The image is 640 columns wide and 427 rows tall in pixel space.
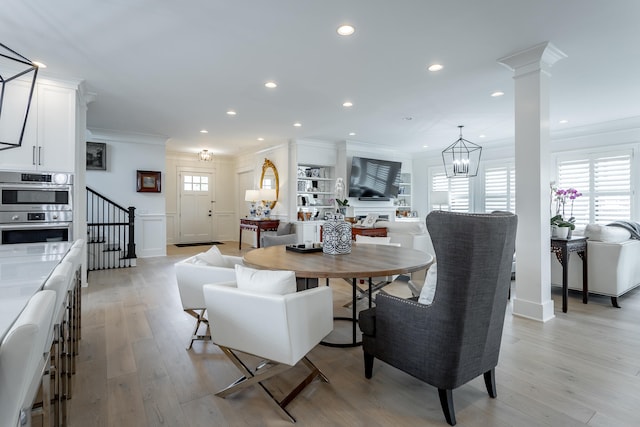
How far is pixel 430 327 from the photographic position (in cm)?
175

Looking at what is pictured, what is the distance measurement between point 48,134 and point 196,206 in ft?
18.8

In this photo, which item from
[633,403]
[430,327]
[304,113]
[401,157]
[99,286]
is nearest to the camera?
[430,327]

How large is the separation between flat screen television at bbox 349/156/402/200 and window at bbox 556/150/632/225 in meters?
3.44

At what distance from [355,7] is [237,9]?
0.89 meters

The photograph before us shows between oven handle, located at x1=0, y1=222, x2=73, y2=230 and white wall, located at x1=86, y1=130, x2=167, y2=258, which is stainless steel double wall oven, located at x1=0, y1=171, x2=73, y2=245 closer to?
oven handle, located at x1=0, y1=222, x2=73, y2=230

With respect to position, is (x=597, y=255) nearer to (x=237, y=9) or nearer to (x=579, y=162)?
(x=579, y=162)

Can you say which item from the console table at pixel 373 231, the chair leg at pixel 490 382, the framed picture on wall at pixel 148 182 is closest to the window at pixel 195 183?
the framed picture on wall at pixel 148 182

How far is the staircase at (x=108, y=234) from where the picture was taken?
573 cm

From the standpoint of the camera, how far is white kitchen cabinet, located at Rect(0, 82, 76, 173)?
3.78 m

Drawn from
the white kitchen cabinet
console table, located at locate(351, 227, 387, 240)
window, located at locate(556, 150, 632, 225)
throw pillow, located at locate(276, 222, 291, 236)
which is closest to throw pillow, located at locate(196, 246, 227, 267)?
the white kitchen cabinet

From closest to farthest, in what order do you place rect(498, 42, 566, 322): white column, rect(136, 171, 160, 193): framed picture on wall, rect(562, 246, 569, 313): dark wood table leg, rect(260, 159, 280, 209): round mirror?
1. rect(498, 42, 566, 322): white column
2. rect(562, 246, 569, 313): dark wood table leg
3. rect(136, 171, 160, 193): framed picture on wall
4. rect(260, 159, 280, 209): round mirror

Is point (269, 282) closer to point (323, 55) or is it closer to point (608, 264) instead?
point (323, 55)

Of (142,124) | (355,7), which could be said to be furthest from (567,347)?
(142,124)

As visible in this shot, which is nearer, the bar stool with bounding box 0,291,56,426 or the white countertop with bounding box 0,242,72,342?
the bar stool with bounding box 0,291,56,426
